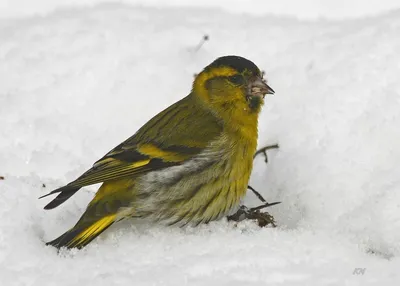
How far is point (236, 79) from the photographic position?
5.53 metres

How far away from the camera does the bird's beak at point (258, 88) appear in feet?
18.0

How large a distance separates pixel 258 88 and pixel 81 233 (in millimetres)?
1505

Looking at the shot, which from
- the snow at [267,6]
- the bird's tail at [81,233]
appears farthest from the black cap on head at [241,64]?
the snow at [267,6]

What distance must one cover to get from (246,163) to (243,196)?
206 mm

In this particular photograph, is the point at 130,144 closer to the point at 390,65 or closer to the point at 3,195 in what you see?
the point at 3,195

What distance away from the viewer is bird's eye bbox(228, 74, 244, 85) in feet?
18.1

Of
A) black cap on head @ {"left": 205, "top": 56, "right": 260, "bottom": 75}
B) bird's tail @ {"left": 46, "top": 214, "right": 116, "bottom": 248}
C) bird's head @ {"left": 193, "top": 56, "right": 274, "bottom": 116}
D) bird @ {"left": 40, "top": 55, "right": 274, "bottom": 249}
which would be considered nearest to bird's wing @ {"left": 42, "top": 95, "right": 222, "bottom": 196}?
bird @ {"left": 40, "top": 55, "right": 274, "bottom": 249}

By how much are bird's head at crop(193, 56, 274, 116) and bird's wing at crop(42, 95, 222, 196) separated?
12 centimetres

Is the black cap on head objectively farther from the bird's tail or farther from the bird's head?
the bird's tail

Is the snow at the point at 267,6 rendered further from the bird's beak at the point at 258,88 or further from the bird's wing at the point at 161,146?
the bird's wing at the point at 161,146

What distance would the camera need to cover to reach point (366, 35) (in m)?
6.56

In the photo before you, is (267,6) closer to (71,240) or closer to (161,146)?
(161,146)

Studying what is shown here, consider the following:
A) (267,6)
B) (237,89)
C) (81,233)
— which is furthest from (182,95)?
(267,6)

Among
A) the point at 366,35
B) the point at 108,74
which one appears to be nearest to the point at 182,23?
the point at 108,74
